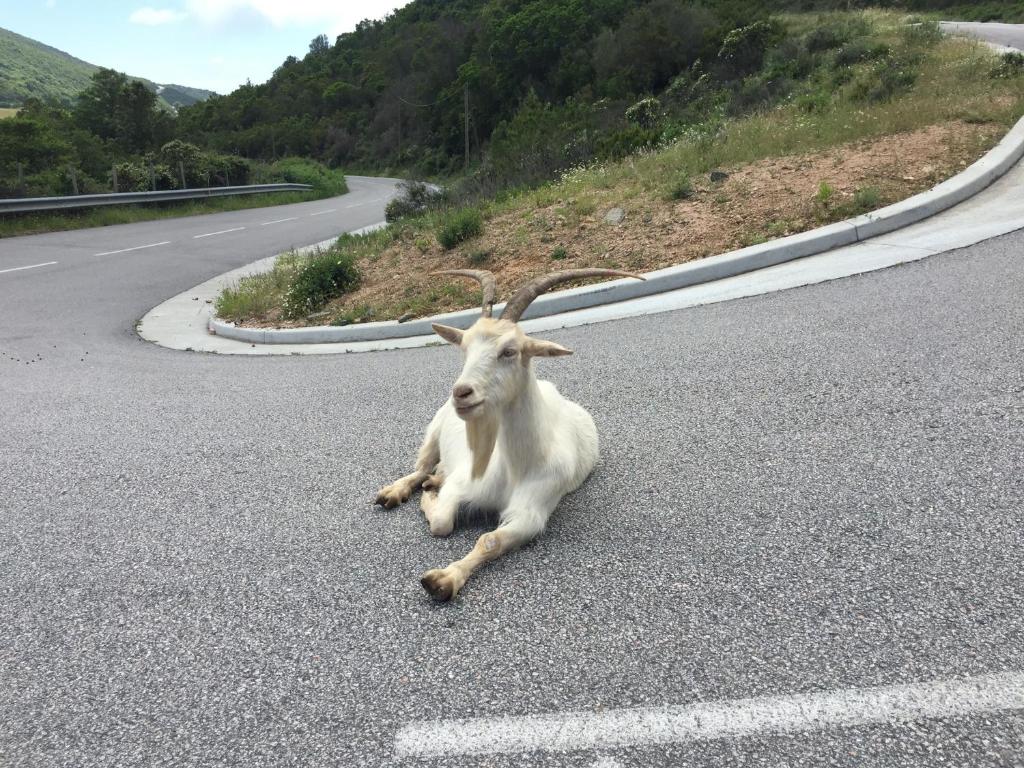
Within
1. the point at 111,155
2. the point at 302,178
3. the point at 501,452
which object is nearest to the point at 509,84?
the point at 302,178

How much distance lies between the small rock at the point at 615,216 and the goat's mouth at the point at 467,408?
781 cm

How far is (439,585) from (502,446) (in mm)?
786

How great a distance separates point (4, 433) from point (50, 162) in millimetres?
28308

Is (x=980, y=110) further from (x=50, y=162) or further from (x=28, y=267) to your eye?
(x=50, y=162)

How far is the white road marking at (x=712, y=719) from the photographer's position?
2.14m

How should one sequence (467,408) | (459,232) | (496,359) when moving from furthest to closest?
(459,232)
(496,359)
(467,408)

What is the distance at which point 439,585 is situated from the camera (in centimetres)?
291

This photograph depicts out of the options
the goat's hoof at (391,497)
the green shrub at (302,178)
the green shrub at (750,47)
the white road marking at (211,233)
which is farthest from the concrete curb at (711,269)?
the green shrub at (302,178)

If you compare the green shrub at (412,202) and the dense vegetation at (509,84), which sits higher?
the dense vegetation at (509,84)

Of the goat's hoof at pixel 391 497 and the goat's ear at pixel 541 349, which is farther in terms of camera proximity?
the goat's hoof at pixel 391 497

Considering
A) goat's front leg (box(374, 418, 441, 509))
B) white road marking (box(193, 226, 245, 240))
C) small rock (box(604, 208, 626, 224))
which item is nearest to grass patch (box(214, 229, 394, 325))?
small rock (box(604, 208, 626, 224))

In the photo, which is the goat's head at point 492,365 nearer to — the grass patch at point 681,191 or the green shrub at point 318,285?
the green shrub at point 318,285

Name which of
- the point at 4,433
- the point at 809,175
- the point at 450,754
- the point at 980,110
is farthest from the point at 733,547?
the point at 980,110

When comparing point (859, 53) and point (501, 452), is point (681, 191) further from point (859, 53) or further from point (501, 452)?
point (859, 53)
